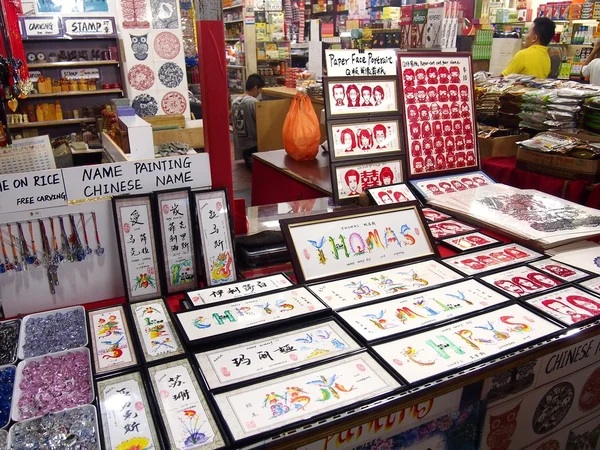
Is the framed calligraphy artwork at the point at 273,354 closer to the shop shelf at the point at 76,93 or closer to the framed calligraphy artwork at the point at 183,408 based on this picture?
the framed calligraphy artwork at the point at 183,408

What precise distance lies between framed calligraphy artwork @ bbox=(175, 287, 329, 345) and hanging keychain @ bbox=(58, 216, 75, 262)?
420mm

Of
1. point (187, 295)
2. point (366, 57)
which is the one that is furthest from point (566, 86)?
point (187, 295)

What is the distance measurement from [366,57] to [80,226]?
165cm

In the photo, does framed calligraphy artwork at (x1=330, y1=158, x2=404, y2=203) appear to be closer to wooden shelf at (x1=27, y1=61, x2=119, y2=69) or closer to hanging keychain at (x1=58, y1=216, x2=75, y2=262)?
hanging keychain at (x1=58, y1=216, x2=75, y2=262)

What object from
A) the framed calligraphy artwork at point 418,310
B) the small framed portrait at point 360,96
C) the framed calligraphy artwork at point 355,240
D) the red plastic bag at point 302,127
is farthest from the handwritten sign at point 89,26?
the framed calligraphy artwork at point 418,310

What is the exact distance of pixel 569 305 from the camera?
151 cm

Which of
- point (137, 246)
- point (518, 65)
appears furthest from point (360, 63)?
point (518, 65)

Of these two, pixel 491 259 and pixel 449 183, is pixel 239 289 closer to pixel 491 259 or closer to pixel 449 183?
pixel 491 259

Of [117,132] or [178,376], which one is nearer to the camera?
[178,376]

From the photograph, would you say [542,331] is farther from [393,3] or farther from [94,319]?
[393,3]

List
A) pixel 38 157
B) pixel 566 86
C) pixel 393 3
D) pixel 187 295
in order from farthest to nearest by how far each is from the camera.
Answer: pixel 393 3
pixel 566 86
pixel 38 157
pixel 187 295

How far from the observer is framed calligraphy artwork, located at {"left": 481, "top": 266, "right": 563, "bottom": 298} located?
5.21 feet

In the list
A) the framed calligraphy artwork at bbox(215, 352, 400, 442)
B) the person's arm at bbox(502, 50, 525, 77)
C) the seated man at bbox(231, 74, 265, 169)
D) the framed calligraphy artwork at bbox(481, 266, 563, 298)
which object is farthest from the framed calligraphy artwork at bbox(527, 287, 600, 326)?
the seated man at bbox(231, 74, 265, 169)

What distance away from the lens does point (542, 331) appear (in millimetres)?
1374
